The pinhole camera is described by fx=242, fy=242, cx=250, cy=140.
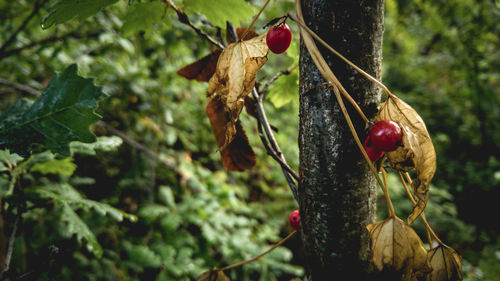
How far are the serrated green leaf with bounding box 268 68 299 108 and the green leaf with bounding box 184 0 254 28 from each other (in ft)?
0.87

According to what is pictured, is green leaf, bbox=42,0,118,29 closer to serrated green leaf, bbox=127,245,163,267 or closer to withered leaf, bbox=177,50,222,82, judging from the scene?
withered leaf, bbox=177,50,222,82

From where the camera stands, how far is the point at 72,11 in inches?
24.4

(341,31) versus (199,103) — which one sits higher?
(199,103)

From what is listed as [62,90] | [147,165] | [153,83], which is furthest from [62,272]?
[153,83]

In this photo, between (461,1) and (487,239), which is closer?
(487,239)

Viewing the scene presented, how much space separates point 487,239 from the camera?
3.31 meters

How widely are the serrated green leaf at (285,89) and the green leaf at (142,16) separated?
0.46 metres

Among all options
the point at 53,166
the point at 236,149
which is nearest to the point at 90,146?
the point at 53,166

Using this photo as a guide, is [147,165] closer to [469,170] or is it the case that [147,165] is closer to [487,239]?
[487,239]

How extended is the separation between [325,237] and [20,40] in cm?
215

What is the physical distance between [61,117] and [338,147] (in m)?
0.70

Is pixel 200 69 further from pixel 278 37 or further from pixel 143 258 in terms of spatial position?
pixel 143 258

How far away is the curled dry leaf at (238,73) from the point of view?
0.48 metres

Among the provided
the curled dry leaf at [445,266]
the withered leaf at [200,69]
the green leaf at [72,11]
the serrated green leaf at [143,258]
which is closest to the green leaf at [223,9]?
the withered leaf at [200,69]
